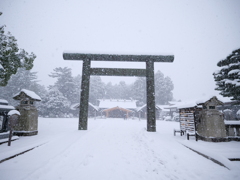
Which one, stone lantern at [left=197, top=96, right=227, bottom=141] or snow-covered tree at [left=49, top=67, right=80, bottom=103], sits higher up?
snow-covered tree at [left=49, top=67, right=80, bottom=103]

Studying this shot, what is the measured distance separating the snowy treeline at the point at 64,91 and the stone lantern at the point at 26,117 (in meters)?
23.5

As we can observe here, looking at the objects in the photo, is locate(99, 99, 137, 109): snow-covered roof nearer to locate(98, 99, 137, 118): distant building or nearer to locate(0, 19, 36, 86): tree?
locate(98, 99, 137, 118): distant building

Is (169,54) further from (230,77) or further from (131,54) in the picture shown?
(230,77)

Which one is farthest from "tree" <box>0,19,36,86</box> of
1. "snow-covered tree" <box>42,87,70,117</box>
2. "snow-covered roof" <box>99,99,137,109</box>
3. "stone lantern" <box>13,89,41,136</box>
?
"snow-covered roof" <box>99,99,137,109</box>

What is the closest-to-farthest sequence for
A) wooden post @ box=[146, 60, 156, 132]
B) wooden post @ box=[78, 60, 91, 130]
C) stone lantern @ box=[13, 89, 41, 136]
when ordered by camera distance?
stone lantern @ box=[13, 89, 41, 136] → wooden post @ box=[146, 60, 156, 132] → wooden post @ box=[78, 60, 91, 130]

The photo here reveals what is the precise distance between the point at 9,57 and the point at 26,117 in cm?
390

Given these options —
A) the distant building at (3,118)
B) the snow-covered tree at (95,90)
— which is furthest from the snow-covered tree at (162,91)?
the distant building at (3,118)

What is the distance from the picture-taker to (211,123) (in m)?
6.47

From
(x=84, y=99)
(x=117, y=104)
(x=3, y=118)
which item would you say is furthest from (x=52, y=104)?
(x=3, y=118)

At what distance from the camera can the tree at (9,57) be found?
267 inches

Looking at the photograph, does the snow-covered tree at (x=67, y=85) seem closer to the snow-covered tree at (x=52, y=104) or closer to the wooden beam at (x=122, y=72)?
the snow-covered tree at (x=52, y=104)

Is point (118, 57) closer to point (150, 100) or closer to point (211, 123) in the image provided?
point (150, 100)

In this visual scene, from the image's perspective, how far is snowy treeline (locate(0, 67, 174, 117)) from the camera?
29484 mm

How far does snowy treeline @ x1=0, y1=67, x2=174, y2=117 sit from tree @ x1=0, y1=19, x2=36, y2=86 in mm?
22965
